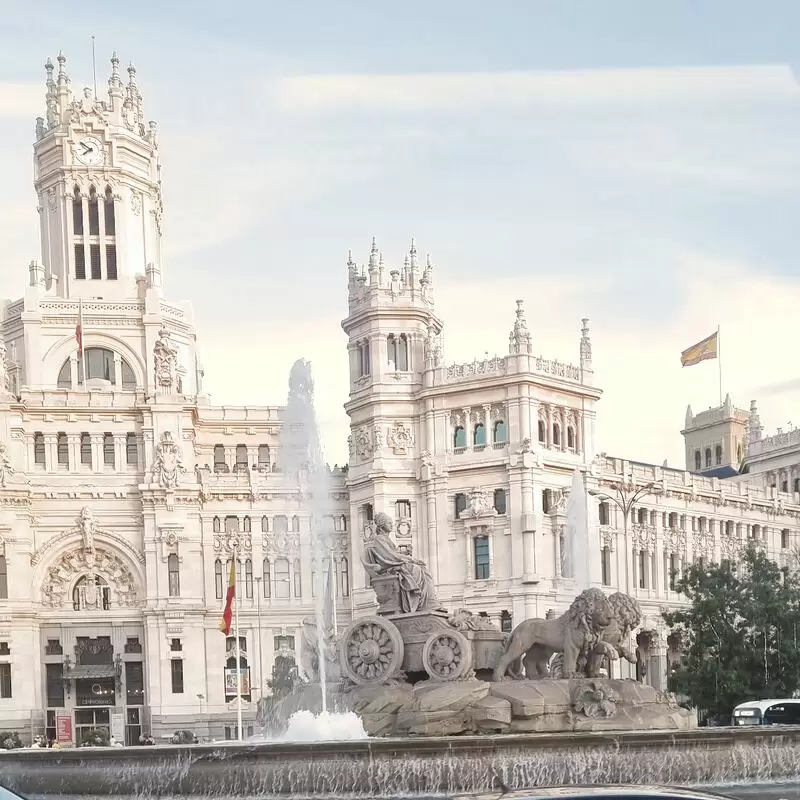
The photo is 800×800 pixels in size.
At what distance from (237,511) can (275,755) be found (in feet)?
214

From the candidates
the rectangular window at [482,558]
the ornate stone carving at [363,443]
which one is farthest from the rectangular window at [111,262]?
the rectangular window at [482,558]

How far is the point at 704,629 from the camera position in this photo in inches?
2434

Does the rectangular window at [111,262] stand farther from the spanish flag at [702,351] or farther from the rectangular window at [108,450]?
the spanish flag at [702,351]

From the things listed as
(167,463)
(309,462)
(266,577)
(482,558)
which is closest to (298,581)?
(266,577)

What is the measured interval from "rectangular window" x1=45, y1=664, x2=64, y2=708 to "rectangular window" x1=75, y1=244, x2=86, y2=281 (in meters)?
22.3

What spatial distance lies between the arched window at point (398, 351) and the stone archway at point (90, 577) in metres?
17.8

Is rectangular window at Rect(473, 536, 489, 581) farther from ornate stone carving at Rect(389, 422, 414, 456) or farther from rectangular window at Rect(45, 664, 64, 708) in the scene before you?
rectangular window at Rect(45, 664, 64, 708)

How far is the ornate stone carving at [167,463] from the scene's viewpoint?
8419cm

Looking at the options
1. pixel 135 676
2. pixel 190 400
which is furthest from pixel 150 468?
pixel 135 676

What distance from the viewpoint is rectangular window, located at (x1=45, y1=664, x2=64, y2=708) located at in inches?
3246

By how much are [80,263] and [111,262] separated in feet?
5.75

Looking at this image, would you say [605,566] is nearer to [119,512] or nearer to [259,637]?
[259,637]

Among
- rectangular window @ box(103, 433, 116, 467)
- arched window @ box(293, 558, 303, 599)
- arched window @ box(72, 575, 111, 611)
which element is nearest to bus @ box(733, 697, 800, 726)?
arched window @ box(293, 558, 303, 599)

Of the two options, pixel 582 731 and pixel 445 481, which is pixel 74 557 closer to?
pixel 445 481
